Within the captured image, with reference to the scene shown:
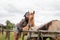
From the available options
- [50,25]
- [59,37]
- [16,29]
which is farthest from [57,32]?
[16,29]

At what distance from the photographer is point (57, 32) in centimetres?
788

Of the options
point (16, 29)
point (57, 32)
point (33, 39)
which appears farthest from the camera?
point (16, 29)

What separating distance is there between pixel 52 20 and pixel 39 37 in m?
1.17

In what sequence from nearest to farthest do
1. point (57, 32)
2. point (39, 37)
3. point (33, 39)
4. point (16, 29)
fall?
point (57, 32) → point (39, 37) → point (33, 39) → point (16, 29)

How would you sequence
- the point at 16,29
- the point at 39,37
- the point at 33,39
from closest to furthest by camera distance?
the point at 39,37 < the point at 33,39 < the point at 16,29

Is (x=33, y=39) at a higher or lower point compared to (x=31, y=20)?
lower

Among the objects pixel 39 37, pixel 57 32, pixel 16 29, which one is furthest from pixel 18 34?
pixel 57 32

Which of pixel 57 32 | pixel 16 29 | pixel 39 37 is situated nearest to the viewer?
pixel 57 32

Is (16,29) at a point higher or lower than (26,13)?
lower

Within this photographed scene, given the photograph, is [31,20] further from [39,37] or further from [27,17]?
[39,37]

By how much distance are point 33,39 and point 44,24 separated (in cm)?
76

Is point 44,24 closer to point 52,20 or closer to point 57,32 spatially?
point 52,20

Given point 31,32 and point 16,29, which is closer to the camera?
point 31,32

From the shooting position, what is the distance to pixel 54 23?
9219 mm
